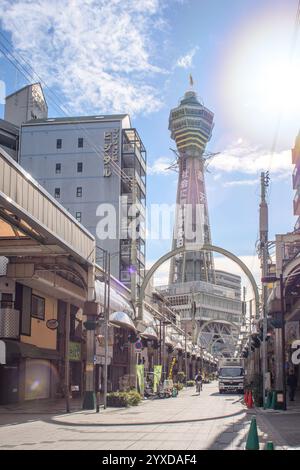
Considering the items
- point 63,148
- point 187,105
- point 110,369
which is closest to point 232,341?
point 187,105

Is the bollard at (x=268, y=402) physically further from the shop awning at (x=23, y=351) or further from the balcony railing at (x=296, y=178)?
the balcony railing at (x=296, y=178)

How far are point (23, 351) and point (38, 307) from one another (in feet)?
17.1

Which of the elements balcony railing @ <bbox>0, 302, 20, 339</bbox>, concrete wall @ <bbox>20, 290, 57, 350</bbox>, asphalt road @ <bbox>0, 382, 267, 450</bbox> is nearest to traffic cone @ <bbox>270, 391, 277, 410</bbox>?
asphalt road @ <bbox>0, 382, 267, 450</bbox>

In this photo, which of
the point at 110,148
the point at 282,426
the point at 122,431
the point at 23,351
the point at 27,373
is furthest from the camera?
the point at 110,148

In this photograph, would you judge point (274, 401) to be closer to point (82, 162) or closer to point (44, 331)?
point (44, 331)

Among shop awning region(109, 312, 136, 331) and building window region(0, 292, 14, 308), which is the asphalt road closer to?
building window region(0, 292, 14, 308)

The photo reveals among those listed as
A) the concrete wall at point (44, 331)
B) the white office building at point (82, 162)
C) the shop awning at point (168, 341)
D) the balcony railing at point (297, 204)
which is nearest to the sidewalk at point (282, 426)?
the concrete wall at point (44, 331)

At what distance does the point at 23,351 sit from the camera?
30.6 meters

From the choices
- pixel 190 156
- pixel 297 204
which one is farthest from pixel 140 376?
pixel 190 156

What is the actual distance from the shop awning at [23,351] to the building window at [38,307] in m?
1.95

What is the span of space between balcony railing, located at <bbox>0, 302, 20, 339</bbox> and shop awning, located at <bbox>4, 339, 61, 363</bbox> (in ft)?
1.43

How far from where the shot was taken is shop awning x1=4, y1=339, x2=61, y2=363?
29250 mm
